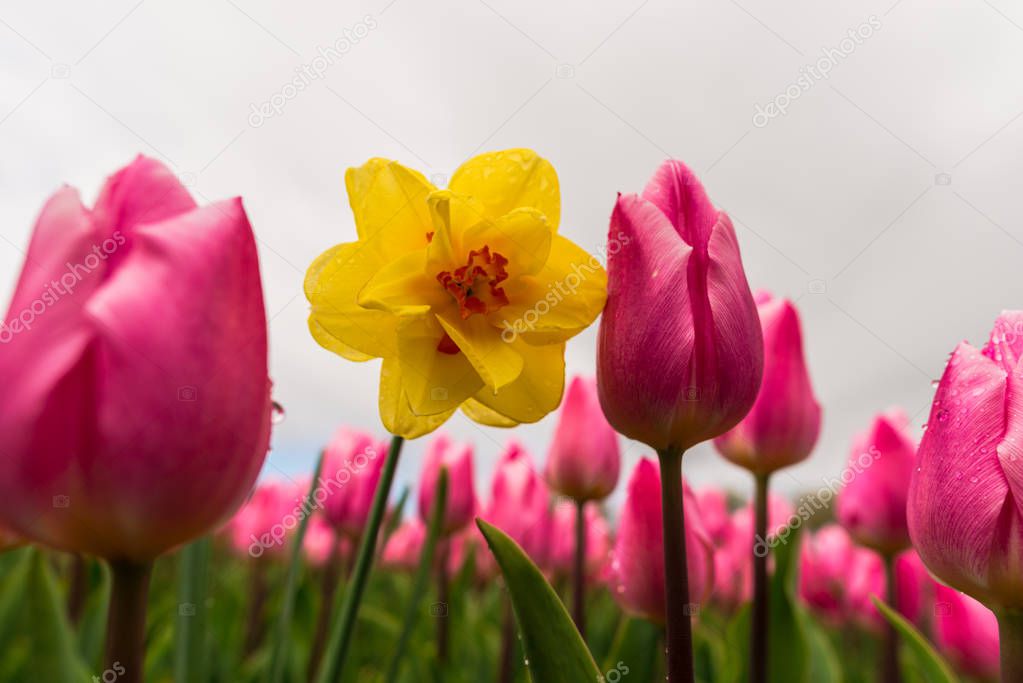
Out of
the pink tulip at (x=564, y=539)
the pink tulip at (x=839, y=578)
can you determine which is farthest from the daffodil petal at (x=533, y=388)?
the pink tulip at (x=839, y=578)

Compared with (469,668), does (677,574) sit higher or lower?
higher

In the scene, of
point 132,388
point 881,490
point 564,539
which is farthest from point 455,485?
point 132,388

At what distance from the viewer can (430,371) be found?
0.64 metres

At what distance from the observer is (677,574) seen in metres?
0.59

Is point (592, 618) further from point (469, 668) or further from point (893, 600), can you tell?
point (893, 600)

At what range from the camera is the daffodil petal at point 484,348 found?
1.95 ft

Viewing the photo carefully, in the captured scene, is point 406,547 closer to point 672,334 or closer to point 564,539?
point 564,539

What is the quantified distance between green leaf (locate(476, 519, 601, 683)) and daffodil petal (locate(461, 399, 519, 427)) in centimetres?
12

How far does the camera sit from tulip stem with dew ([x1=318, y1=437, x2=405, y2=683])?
641mm

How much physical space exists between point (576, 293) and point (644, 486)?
0.47 metres

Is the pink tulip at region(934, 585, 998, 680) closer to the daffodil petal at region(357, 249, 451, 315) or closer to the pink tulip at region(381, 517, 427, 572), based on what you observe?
the daffodil petal at region(357, 249, 451, 315)

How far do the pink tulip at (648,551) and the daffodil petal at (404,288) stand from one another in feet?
1.54

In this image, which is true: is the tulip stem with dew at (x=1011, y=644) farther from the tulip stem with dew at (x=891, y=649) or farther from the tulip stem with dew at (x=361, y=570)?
the tulip stem with dew at (x=891, y=649)

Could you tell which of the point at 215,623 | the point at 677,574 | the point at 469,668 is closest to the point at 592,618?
the point at 469,668
